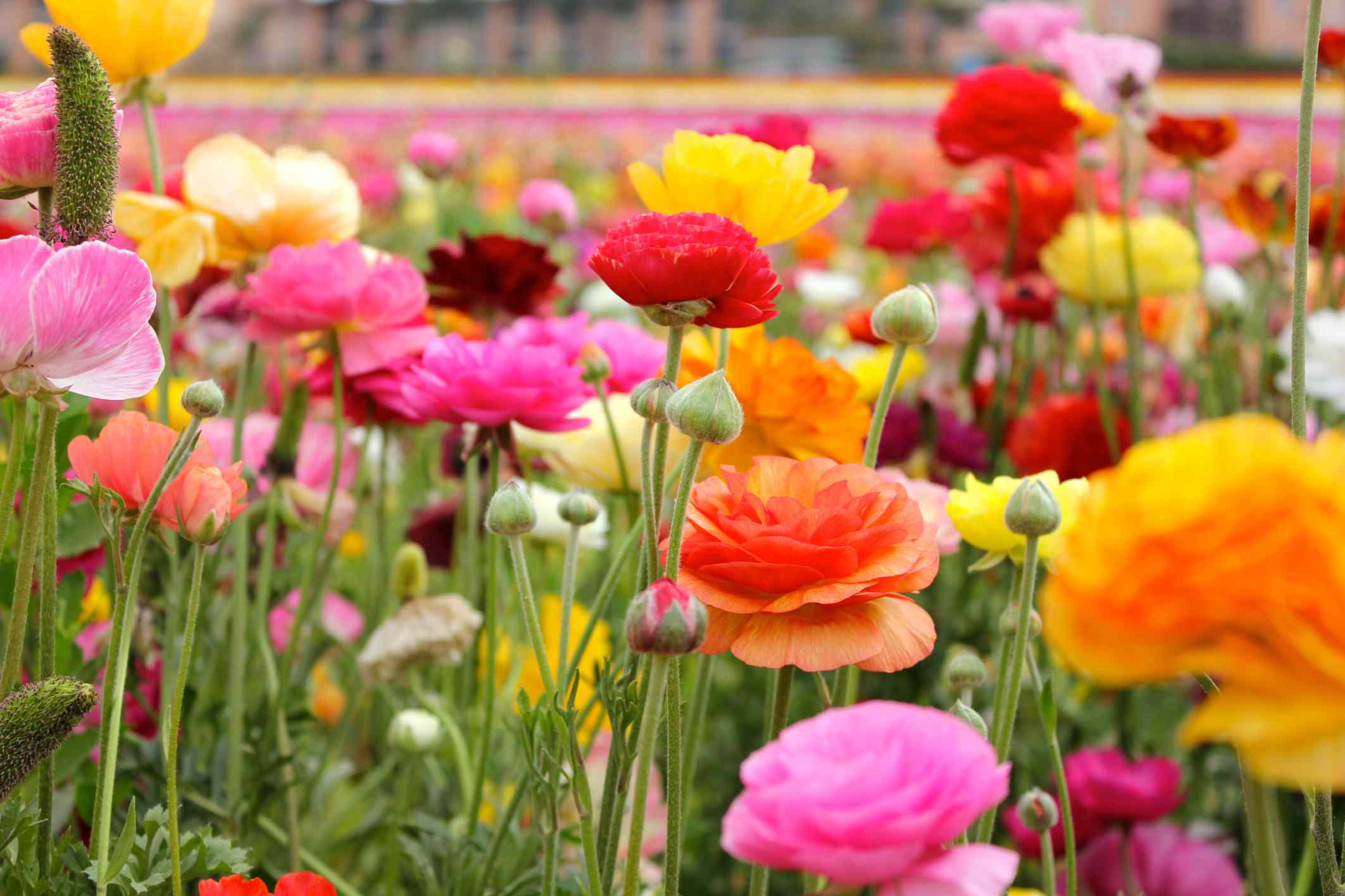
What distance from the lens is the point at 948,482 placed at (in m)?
1.18

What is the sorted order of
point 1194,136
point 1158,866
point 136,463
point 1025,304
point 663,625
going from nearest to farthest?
1. point 663,625
2. point 136,463
3. point 1158,866
4. point 1194,136
5. point 1025,304

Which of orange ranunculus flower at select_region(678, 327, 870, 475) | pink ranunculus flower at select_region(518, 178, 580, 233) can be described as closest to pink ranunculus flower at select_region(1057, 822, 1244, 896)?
orange ranunculus flower at select_region(678, 327, 870, 475)

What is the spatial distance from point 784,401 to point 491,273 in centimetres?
29

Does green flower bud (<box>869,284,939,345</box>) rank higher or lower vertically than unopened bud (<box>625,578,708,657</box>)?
higher

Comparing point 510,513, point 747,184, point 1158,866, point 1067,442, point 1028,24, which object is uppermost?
point 1028,24

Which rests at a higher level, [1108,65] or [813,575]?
[1108,65]

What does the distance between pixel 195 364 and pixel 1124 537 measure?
1.17m

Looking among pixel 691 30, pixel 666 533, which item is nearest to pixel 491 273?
pixel 666 533

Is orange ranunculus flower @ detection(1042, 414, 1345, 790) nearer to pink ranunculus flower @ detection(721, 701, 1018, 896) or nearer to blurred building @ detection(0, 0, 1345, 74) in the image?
pink ranunculus flower @ detection(721, 701, 1018, 896)

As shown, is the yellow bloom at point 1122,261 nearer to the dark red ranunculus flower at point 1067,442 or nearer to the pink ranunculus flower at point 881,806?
the dark red ranunculus flower at point 1067,442

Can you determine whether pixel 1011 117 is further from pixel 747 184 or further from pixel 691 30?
pixel 691 30

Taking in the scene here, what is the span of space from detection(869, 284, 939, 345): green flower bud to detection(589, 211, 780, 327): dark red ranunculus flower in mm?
42

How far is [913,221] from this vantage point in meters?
1.33

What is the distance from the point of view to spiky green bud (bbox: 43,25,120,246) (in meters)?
0.40
